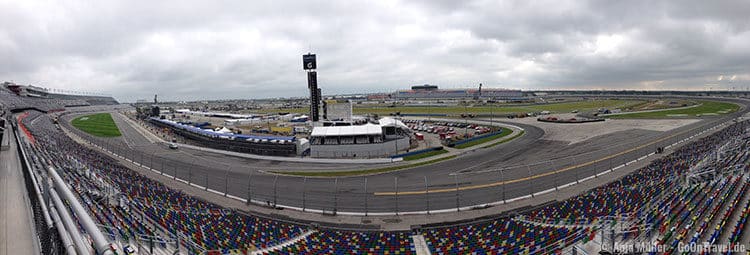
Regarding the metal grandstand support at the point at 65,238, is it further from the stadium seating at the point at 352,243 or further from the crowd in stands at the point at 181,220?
the stadium seating at the point at 352,243

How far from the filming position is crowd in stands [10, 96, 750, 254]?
18922 mm

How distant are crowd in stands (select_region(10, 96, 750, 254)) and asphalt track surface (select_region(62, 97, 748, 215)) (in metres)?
3.81

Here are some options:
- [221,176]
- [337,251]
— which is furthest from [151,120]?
[337,251]

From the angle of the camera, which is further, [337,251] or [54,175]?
[337,251]

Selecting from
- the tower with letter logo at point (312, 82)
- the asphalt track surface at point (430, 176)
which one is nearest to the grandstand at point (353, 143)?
the asphalt track surface at point (430, 176)

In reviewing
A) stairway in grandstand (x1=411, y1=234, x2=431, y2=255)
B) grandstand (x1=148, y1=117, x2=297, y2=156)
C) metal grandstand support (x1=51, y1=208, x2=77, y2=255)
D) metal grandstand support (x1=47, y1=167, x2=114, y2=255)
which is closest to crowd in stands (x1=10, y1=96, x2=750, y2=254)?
stairway in grandstand (x1=411, y1=234, x2=431, y2=255)

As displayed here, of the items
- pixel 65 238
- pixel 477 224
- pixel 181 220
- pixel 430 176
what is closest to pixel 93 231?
pixel 65 238

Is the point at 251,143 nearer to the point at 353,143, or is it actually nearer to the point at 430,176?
the point at 353,143

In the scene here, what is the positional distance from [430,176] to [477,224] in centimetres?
1330

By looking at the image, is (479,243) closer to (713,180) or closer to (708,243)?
(708,243)

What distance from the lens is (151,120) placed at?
104562 mm

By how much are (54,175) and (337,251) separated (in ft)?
47.8

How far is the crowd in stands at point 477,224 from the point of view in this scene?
1892 centimetres

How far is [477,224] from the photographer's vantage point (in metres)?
24.1
